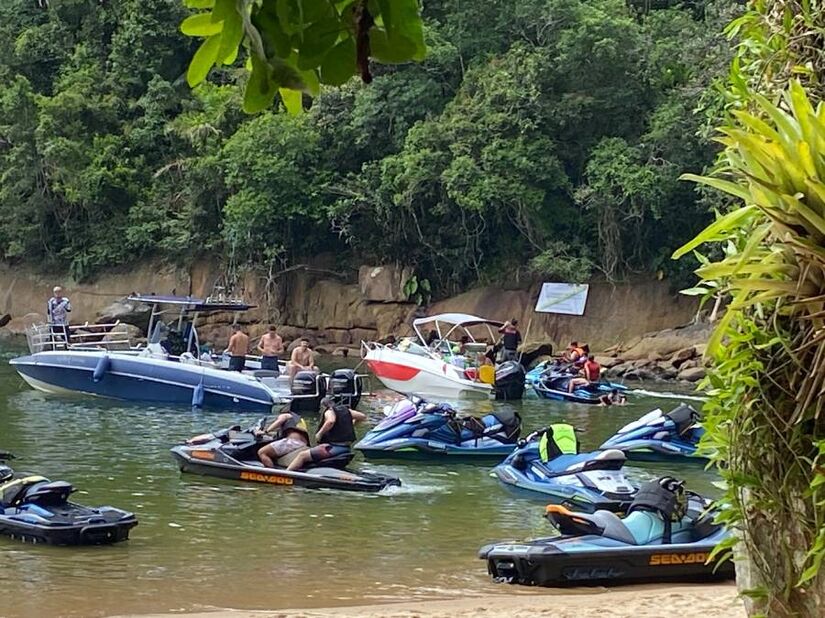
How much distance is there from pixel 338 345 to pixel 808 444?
101 ft

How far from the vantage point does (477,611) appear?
8.47 metres

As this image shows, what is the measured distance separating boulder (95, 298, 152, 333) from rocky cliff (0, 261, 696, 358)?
209mm

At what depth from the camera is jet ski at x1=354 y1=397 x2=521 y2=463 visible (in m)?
14.8

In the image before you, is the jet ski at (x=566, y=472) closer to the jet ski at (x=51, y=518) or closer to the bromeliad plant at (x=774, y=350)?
the jet ski at (x=51, y=518)

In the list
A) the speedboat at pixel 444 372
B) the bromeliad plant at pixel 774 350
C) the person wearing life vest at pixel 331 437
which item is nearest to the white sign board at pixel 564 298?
the speedboat at pixel 444 372

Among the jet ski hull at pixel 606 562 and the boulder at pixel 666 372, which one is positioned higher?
the boulder at pixel 666 372

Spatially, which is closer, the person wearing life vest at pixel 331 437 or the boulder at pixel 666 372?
the person wearing life vest at pixel 331 437

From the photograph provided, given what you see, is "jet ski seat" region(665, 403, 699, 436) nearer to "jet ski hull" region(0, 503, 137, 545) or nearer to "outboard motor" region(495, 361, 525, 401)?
"outboard motor" region(495, 361, 525, 401)

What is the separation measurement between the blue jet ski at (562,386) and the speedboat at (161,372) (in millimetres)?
4868

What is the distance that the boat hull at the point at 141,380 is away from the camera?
1972cm

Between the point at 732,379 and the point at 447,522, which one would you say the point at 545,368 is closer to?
the point at 447,522

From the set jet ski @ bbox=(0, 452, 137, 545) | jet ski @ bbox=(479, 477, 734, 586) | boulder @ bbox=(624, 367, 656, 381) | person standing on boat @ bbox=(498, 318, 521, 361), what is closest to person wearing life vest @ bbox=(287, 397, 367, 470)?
jet ski @ bbox=(0, 452, 137, 545)

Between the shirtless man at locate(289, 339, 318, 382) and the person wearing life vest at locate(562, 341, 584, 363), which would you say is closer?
the shirtless man at locate(289, 339, 318, 382)

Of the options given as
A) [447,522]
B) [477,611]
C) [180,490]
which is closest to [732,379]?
[477,611]
